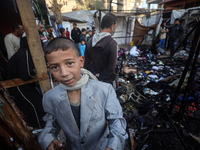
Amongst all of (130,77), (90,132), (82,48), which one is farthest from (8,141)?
(82,48)

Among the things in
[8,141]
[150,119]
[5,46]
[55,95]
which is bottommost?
[150,119]

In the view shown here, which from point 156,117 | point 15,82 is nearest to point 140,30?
point 156,117

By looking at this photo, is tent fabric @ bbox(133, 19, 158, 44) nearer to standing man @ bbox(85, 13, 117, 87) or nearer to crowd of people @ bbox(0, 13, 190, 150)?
standing man @ bbox(85, 13, 117, 87)

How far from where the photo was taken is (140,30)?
41.1ft

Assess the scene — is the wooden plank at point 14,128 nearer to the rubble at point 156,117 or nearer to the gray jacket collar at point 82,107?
the gray jacket collar at point 82,107

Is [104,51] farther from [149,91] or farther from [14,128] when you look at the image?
[149,91]

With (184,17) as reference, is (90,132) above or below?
below

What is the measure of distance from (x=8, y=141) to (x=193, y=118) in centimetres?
415

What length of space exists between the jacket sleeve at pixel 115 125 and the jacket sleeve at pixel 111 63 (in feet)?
3.68

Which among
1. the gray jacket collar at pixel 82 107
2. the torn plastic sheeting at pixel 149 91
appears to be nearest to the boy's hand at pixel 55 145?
the gray jacket collar at pixel 82 107

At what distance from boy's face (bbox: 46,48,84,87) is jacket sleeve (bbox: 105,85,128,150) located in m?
0.43

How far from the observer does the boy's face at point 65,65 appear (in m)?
0.96

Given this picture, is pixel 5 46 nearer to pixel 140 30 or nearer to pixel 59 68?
pixel 59 68

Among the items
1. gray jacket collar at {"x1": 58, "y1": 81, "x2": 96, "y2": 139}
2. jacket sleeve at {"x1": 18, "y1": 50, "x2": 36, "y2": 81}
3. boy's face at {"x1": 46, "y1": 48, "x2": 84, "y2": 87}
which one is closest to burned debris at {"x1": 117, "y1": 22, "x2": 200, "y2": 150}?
gray jacket collar at {"x1": 58, "y1": 81, "x2": 96, "y2": 139}
